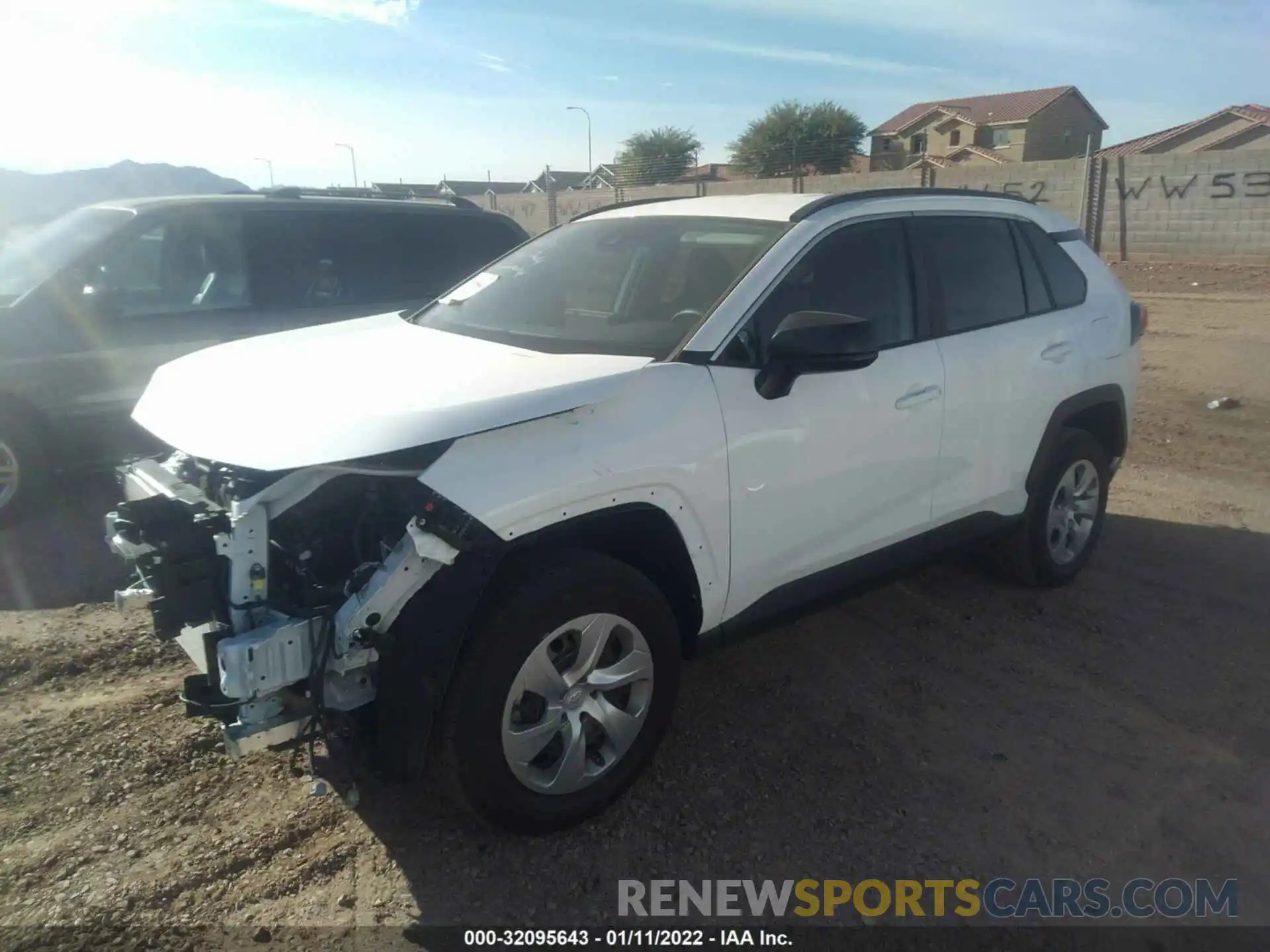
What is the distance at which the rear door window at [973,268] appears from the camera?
4.01 m

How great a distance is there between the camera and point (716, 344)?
312cm

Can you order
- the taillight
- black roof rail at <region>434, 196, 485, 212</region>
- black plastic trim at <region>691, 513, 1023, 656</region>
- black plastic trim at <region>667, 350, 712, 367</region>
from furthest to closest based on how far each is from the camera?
black roof rail at <region>434, 196, 485, 212</region> < the taillight < black plastic trim at <region>691, 513, 1023, 656</region> < black plastic trim at <region>667, 350, 712, 367</region>

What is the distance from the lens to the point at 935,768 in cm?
340

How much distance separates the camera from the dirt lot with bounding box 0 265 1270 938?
2.79 meters

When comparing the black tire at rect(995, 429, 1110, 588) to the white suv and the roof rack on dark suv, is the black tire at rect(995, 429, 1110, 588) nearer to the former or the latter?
the white suv

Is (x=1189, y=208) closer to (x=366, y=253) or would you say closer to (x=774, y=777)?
(x=366, y=253)

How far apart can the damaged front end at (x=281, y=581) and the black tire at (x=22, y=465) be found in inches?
127

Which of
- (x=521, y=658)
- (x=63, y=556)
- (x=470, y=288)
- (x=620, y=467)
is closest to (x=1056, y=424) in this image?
(x=620, y=467)

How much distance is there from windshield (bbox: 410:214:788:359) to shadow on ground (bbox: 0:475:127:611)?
2.23 metres

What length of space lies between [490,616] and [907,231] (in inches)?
97.9

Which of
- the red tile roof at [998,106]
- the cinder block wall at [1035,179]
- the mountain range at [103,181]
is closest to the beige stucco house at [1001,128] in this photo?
the red tile roof at [998,106]

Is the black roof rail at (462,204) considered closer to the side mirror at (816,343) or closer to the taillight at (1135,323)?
the taillight at (1135,323)

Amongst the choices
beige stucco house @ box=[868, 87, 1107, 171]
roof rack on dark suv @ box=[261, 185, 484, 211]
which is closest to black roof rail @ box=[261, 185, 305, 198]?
roof rack on dark suv @ box=[261, 185, 484, 211]

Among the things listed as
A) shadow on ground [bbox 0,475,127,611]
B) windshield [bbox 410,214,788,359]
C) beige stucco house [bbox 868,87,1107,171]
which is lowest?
shadow on ground [bbox 0,475,127,611]
